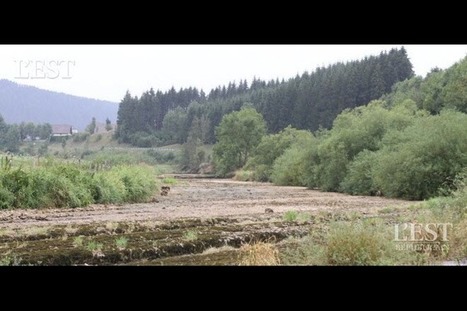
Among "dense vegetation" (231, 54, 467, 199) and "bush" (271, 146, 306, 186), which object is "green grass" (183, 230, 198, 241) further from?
"bush" (271, 146, 306, 186)

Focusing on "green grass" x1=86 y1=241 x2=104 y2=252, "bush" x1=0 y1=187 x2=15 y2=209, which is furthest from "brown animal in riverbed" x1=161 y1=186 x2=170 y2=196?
"green grass" x1=86 y1=241 x2=104 y2=252

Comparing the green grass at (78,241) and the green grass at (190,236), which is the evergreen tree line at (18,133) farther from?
the green grass at (190,236)

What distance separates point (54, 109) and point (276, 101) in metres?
13.2

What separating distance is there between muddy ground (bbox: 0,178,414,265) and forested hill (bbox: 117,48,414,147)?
261 centimetres

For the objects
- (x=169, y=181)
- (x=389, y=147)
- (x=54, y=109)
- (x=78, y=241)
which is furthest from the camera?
(x=169, y=181)

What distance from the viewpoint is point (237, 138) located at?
3194 centimetres

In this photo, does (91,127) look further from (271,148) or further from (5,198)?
(271,148)

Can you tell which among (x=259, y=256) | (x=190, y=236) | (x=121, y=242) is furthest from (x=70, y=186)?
(x=259, y=256)

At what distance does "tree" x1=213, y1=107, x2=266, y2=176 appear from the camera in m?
27.5

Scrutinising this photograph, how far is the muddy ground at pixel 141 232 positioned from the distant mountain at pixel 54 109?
248 centimetres

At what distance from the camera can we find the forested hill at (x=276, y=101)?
64.3 feet

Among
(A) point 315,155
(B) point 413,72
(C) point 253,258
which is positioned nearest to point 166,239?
(C) point 253,258

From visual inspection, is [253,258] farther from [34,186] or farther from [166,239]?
[34,186]
